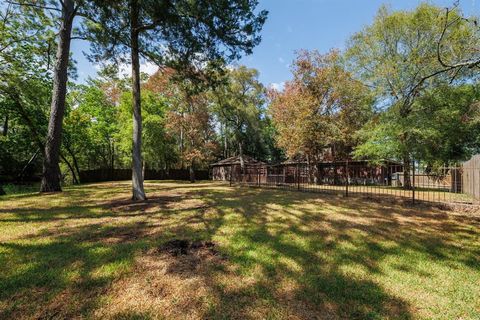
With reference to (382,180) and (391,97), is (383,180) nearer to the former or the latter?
(382,180)

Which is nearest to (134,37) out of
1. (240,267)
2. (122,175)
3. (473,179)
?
(240,267)

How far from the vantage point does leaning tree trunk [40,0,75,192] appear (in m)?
10.3

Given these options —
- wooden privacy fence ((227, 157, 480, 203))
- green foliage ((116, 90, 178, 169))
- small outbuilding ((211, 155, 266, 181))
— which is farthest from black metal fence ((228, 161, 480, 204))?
small outbuilding ((211, 155, 266, 181))

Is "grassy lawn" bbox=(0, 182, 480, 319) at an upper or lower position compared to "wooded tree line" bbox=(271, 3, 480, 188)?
lower

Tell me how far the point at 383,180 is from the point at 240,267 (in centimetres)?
1541

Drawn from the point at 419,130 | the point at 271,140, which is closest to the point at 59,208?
the point at 419,130

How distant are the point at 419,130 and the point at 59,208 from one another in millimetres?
18321

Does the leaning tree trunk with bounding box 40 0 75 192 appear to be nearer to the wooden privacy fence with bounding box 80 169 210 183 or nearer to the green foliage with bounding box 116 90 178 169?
the green foliage with bounding box 116 90 178 169

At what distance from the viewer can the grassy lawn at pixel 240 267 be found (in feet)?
8.74

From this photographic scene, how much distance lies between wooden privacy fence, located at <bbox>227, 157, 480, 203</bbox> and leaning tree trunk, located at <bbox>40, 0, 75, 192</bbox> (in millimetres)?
9960

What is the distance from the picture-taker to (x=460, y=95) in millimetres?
15102

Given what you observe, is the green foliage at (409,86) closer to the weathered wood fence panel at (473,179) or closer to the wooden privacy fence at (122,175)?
the weathered wood fence panel at (473,179)

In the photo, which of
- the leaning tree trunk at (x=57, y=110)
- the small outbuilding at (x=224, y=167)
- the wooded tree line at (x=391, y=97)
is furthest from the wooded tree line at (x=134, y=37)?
the small outbuilding at (x=224, y=167)

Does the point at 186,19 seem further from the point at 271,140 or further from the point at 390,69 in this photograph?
the point at 271,140
